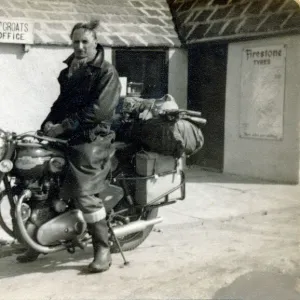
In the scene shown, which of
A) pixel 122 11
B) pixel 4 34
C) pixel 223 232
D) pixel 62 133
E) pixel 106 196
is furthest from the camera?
pixel 122 11

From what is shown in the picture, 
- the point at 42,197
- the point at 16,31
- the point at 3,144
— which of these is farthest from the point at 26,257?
the point at 16,31

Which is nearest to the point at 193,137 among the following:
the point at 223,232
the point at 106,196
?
the point at 106,196

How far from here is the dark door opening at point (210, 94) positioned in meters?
11.4

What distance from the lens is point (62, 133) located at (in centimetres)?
476

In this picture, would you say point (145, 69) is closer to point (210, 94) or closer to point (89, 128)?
point (210, 94)

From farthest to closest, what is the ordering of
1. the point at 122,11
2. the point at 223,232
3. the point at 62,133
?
1. the point at 122,11
2. the point at 223,232
3. the point at 62,133

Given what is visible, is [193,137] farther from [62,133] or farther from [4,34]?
[4,34]

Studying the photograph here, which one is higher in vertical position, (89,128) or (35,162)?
(89,128)

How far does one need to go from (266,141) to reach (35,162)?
6.53 meters

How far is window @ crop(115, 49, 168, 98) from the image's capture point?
11.3 metres

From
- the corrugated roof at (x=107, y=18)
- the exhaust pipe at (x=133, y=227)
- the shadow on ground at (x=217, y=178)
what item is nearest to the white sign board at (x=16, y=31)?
the corrugated roof at (x=107, y=18)

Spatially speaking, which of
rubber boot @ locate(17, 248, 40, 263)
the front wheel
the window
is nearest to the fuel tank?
rubber boot @ locate(17, 248, 40, 263)

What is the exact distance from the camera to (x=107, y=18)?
1113 cm

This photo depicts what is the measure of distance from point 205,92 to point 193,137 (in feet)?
21.8
